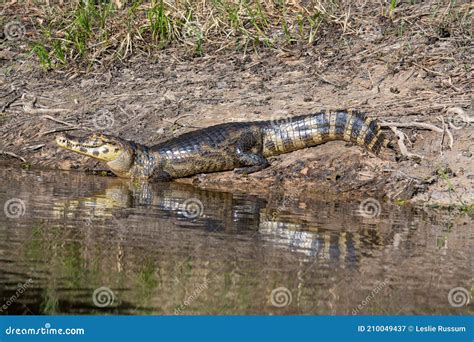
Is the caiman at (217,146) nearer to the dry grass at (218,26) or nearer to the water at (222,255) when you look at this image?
the water at (222,255)

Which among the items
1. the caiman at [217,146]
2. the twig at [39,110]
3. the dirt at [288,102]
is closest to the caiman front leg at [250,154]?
the caiman at [217,146]

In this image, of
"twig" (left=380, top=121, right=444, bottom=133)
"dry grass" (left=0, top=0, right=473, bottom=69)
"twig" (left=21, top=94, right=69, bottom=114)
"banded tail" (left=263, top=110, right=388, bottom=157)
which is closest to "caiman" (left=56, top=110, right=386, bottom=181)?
"banded tail" (left=263, top=110, right=388, bottom=157)

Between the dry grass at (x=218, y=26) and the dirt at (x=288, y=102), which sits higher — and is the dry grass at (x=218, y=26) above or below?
above

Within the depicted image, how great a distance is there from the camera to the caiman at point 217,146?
1061 cm

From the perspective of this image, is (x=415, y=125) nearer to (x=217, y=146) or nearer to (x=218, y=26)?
(x=217, y=146)

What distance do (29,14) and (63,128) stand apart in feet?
12.6

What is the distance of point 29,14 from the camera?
48.6 feet

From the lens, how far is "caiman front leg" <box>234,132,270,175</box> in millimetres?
10586

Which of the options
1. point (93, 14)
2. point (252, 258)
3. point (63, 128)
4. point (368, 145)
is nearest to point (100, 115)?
point (63, 128)

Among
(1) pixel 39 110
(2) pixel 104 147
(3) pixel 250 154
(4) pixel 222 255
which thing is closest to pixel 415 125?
(3) pixel 250 154

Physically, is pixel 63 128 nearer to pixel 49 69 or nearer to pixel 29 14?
pixel 49 69

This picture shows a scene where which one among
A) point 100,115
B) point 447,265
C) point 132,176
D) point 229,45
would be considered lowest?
point 447,265

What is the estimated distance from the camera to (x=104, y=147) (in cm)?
1083

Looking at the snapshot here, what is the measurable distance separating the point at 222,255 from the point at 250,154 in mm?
4061
